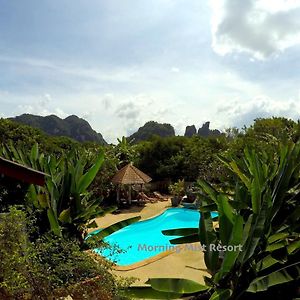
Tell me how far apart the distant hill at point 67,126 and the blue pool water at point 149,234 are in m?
68.5

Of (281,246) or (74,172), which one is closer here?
(281,246)

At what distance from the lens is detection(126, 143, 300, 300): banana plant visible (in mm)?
4289

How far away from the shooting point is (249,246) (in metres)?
4.56

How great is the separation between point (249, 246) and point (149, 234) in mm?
12888

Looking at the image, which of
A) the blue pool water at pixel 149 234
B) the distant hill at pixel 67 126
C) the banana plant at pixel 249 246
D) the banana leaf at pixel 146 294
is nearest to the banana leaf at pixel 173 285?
the banana plant at pixel 249 246

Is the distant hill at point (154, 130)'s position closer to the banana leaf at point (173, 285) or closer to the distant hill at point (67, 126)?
the distant hill at point (67, 126)

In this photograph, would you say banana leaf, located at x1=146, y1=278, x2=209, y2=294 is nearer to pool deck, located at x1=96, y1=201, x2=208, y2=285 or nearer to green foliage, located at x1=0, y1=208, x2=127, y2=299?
green foliage, located at x1=0, y1=208, x2=127, y2=299

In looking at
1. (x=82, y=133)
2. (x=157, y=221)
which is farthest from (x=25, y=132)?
(x=82, y=133)

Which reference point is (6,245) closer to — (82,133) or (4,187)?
(4,187)

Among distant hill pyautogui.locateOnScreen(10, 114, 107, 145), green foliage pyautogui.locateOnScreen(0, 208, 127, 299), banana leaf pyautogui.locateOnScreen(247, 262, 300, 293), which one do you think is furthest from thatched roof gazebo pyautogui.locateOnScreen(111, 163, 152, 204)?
distant hill pyautogui.locateOnScreen(10, 114, 107, 145)

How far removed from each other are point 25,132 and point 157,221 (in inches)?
692

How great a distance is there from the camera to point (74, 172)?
7188 millimetres

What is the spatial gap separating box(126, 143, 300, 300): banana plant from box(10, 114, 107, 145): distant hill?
269 feet

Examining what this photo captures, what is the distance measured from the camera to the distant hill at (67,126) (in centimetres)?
8738
